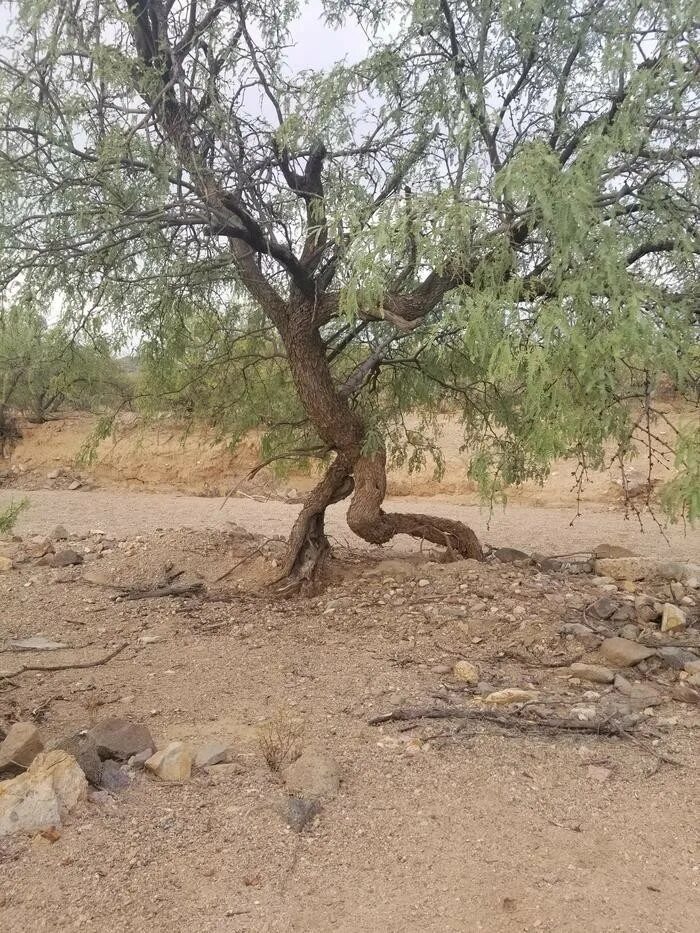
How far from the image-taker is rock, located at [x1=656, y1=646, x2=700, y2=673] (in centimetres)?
504

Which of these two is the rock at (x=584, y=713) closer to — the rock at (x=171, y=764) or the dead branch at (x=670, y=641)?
the dead branch at (x=670, y=641)

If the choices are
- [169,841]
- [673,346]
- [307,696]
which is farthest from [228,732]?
[673,346]

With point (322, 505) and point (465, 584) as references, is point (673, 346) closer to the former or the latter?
point (465, 584)

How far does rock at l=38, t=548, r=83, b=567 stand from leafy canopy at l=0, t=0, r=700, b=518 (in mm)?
2544

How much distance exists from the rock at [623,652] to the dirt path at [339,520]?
5.60m

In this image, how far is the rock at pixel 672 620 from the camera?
19.1 feet

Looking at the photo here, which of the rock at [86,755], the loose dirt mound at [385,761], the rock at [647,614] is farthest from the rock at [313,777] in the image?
the rock at [647,614]

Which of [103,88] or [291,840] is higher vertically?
[103,88]

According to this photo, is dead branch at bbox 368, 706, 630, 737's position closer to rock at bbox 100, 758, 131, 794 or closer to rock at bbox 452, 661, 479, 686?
rock at bbox 452, 661, 479, 686

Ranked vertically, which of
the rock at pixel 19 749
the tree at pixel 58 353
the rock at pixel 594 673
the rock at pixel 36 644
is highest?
the tree at pixel 58 353

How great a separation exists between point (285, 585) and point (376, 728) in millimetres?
3238

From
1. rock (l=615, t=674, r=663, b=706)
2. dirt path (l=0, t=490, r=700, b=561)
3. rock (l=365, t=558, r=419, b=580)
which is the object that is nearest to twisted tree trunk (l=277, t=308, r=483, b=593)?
rock (l=365, t=558, r=419, b=580)

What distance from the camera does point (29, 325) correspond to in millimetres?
6258

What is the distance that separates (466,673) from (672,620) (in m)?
1.85
